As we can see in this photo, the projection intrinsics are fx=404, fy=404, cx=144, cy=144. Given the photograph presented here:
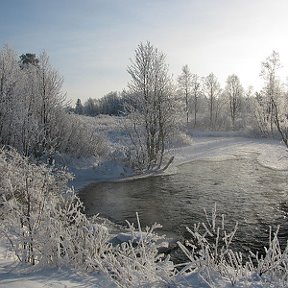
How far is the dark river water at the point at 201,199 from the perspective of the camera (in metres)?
12.6

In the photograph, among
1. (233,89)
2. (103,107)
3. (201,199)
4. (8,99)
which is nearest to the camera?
(201,199)

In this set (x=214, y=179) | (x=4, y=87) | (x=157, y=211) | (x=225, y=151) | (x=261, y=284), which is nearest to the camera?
(x=261, y=284)

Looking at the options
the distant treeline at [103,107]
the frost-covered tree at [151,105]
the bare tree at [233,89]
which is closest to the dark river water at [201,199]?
the frost-covered tree at [151,105]

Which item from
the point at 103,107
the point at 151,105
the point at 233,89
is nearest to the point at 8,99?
the point at 151,105

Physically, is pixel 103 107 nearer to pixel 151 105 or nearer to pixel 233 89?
pixel 233 89

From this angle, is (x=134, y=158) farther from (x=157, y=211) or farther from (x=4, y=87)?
(x=157, y=211)

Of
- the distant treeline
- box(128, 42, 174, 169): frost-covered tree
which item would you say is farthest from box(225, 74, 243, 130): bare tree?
box(128, 42, 174, 169): frost-covered tree

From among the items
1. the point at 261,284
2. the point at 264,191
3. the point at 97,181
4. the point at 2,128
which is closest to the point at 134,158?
the point at 97,181

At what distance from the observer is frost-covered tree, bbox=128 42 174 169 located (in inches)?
1054

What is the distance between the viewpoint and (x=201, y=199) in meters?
16.0

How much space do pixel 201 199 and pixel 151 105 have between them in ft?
39.0

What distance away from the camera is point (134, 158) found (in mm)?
25312

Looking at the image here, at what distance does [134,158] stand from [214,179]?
6419 mm

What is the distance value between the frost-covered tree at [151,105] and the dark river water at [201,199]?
11.8 ft
